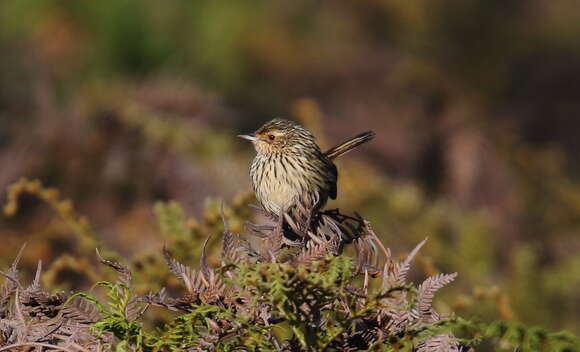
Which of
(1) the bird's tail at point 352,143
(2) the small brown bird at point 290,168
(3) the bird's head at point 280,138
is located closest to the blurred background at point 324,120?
(2) the small brown bird at point 290,168

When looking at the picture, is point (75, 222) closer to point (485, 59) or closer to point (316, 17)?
point (485, 59)

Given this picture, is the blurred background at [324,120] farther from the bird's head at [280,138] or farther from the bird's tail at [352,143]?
the bird's tail at [352,143]

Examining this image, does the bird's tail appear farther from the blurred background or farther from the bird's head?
the blurred background

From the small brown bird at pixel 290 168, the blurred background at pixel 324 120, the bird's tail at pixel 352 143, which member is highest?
the blurred background at pixel 324 120

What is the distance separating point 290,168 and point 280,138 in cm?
34

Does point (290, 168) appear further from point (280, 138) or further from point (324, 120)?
point (324, 120)

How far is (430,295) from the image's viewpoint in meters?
1.60

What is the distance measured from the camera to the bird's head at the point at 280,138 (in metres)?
3.57

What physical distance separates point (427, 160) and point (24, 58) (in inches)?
126

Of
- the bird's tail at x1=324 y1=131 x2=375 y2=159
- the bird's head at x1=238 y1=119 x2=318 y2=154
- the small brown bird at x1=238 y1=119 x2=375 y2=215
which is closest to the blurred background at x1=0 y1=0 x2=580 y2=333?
the small brown bird at x1=238 y1=119 x2=375 y2=215

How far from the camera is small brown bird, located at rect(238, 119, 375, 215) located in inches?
122

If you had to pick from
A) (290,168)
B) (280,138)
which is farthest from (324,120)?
(290,168)

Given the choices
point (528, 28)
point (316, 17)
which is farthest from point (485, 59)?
point (316, 17)

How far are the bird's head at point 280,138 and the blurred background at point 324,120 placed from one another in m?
0.25
